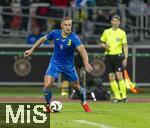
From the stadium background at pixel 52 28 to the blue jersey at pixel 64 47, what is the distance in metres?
8.38

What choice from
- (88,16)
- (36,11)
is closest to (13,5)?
(36,11)

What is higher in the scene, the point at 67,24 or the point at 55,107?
the point at 67,24

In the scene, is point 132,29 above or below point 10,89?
above

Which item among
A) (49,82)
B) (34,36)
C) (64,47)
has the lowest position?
(49,82)

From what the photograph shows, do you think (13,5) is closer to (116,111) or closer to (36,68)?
(36,68)

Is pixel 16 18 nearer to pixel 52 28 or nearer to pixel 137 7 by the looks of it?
pixel 52 28

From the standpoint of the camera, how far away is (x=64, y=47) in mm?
16703

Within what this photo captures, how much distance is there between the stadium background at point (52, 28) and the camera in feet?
87.7

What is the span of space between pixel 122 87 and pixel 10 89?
6620mm

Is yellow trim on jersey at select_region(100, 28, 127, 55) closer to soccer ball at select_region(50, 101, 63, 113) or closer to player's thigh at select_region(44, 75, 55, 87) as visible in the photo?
player's thigh at select_region(44, 75, 55, 87)

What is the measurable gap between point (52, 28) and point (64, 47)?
474 inches

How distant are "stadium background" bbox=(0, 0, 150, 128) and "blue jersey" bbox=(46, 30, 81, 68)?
838 centimetres

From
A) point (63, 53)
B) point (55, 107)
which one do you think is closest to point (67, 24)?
point (63, 53)

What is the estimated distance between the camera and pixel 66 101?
826 inches
